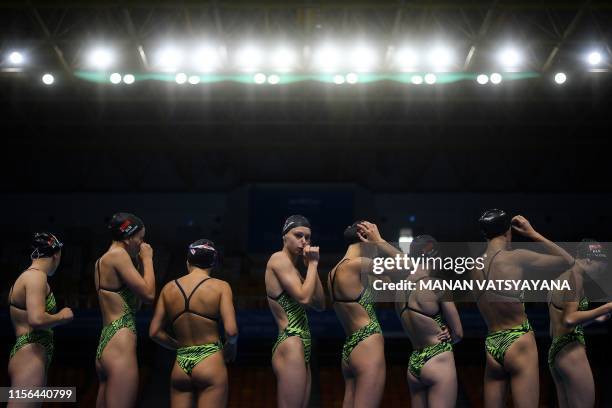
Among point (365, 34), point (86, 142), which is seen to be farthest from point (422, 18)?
point (86, 142)

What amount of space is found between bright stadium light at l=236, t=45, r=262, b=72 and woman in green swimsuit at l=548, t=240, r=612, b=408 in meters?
9.99

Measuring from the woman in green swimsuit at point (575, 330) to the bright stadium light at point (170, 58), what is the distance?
11.0 m

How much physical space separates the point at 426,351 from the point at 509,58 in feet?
34.8

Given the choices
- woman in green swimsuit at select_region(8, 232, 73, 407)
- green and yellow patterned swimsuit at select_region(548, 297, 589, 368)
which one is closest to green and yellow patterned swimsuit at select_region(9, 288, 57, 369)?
woman in green swimsuit at select_region(8, 232, 73, 407)

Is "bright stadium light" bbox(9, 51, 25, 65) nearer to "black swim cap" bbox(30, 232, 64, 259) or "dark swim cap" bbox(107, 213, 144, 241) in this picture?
"black swim cap" bbox(30, 232, 64, 259)

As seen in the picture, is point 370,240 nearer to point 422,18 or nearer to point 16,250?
point 422,18

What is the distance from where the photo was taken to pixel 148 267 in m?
6.06

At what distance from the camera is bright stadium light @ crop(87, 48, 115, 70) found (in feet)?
47.5

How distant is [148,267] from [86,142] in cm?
1491

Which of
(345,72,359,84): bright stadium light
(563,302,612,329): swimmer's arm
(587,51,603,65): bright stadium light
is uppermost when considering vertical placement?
(345,72,359,84): bright stadium light

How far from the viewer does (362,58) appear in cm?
1459

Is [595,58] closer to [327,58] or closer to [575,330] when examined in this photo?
[327,58]

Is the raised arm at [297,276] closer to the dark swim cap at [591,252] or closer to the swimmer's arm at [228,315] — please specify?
the swimmer's arm at [228,315]

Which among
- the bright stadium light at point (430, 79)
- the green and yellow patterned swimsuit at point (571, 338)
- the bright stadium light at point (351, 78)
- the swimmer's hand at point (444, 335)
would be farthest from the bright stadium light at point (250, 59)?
the green and yellow patterned swimsuit at point (571, 338)
